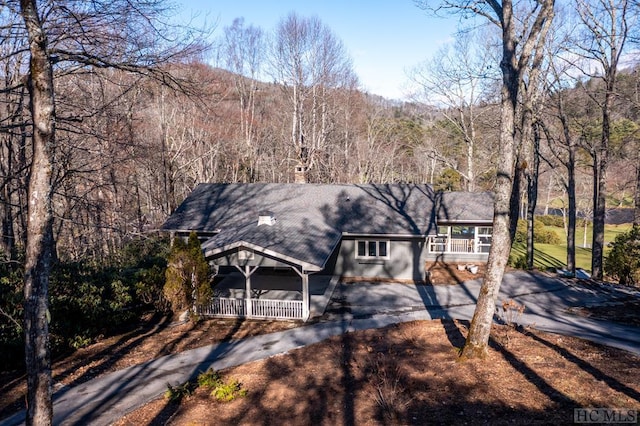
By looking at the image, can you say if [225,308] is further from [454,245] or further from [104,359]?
[454,245]

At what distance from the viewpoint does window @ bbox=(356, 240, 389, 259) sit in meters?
19.7

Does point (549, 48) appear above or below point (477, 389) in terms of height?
above

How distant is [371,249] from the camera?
1988 centimetres

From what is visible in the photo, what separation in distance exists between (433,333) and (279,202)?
1116cm

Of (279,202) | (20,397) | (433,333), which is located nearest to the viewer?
(20,397)

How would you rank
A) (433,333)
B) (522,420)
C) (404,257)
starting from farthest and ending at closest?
(404,257) → (433,333) → (522,420)

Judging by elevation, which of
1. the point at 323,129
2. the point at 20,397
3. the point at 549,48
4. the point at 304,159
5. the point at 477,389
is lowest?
the point at 20,397

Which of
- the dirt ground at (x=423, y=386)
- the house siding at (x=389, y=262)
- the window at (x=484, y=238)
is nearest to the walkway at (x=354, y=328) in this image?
the dirt ground at (x=423, y=386)

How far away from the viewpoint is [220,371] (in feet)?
32.9

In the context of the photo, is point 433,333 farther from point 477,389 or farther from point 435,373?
point 477,389

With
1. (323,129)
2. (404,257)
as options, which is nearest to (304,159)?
(323,129)

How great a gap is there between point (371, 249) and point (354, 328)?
7.25 meters

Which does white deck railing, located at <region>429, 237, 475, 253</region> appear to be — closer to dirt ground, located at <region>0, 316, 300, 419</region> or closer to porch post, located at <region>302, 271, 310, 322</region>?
porch post, located at <region>302, 271, 310, 322</region>

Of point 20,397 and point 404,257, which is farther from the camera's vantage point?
point 404,257
